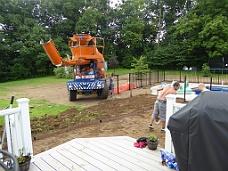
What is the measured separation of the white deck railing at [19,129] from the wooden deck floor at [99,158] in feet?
1.13

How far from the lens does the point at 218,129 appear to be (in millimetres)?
1798

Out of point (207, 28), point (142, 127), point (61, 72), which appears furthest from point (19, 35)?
point (142, 127)

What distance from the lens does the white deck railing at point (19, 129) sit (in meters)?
2.92

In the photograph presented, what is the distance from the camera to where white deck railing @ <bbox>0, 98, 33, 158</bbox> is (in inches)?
115

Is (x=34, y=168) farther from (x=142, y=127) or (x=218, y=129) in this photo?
(x=142, y=127)

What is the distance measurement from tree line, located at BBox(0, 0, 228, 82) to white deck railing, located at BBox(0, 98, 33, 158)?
17036 millimetres

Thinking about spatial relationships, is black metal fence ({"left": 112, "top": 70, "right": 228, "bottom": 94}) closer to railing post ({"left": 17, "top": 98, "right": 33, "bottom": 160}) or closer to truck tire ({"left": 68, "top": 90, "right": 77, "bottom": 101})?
truck tire ({"left": 68, "top": 90, "right": 77, "bottom": 101})

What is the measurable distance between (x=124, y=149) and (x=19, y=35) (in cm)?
2625

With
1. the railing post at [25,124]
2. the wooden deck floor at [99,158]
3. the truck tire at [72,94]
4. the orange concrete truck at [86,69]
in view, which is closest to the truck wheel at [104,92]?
the orange concrete truck at [86,69]

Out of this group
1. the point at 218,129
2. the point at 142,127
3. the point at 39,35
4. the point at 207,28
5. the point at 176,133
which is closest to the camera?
the point at 218,129

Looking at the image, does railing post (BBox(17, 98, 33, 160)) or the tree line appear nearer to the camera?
railing post (BBox(17, 98, 33, 160))

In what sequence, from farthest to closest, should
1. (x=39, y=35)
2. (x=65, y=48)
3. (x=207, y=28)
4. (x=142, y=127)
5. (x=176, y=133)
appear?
(x=65, y=48), (x=39, y=35), (x=207, y=28), (x=142, y=127), (x=176, y=133)

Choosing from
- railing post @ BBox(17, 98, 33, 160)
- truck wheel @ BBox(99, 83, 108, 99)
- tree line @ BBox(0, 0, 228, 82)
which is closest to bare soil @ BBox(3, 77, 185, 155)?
railing post @ BBox(17, 98, 33, 160)

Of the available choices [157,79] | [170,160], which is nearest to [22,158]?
[170,160]
